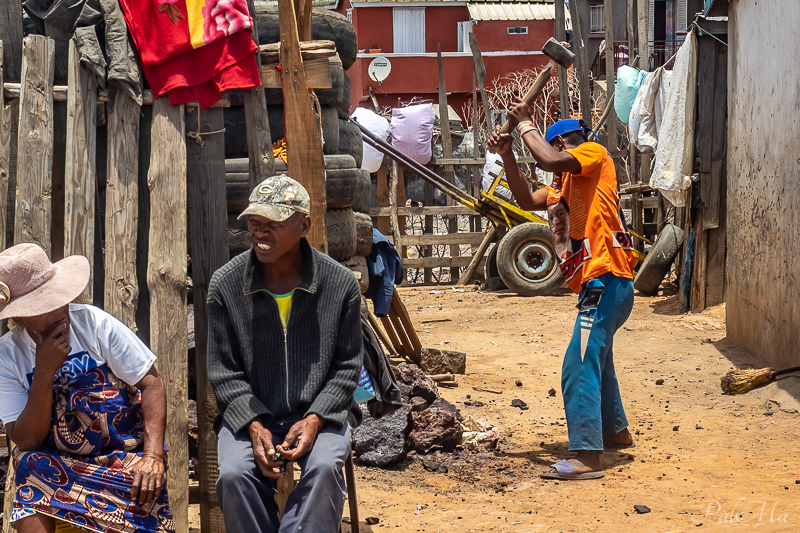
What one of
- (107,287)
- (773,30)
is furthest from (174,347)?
(773,30)

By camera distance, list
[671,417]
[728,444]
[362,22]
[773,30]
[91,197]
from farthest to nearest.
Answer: [362,22]
[773,30]
[671,417]
[728,444]
[91,197]

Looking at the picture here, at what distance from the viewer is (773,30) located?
6.60 metres

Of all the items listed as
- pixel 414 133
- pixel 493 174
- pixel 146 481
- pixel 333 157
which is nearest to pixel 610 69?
pixel 493 174

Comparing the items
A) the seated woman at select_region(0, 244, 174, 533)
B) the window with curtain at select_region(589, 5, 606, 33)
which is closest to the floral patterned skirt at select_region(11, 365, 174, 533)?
the seated woman at select_region(0, 244, 174, 533)

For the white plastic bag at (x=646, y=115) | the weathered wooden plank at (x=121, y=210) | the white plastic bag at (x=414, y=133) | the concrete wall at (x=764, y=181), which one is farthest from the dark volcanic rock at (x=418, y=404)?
the white plastic bag at (x=414, y=133)

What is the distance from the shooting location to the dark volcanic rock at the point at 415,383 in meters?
5.29

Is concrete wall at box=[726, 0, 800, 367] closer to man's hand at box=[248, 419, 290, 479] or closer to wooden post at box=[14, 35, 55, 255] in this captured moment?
man's hand at box=[248, 419, 290, 479]

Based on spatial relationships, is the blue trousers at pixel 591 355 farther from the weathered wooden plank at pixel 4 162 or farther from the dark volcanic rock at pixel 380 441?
the weathered wooden plank at pixel 4 162

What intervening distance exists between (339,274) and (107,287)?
1.01 metres

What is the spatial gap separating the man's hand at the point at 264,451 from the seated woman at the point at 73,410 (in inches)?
12.1

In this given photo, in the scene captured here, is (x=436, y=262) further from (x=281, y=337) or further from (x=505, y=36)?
(x=505, y=36)

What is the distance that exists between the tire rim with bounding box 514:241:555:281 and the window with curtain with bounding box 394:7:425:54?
1549 centimetres

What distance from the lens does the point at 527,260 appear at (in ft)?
38.8

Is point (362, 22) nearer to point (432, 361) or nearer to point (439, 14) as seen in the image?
point (439, 14)
